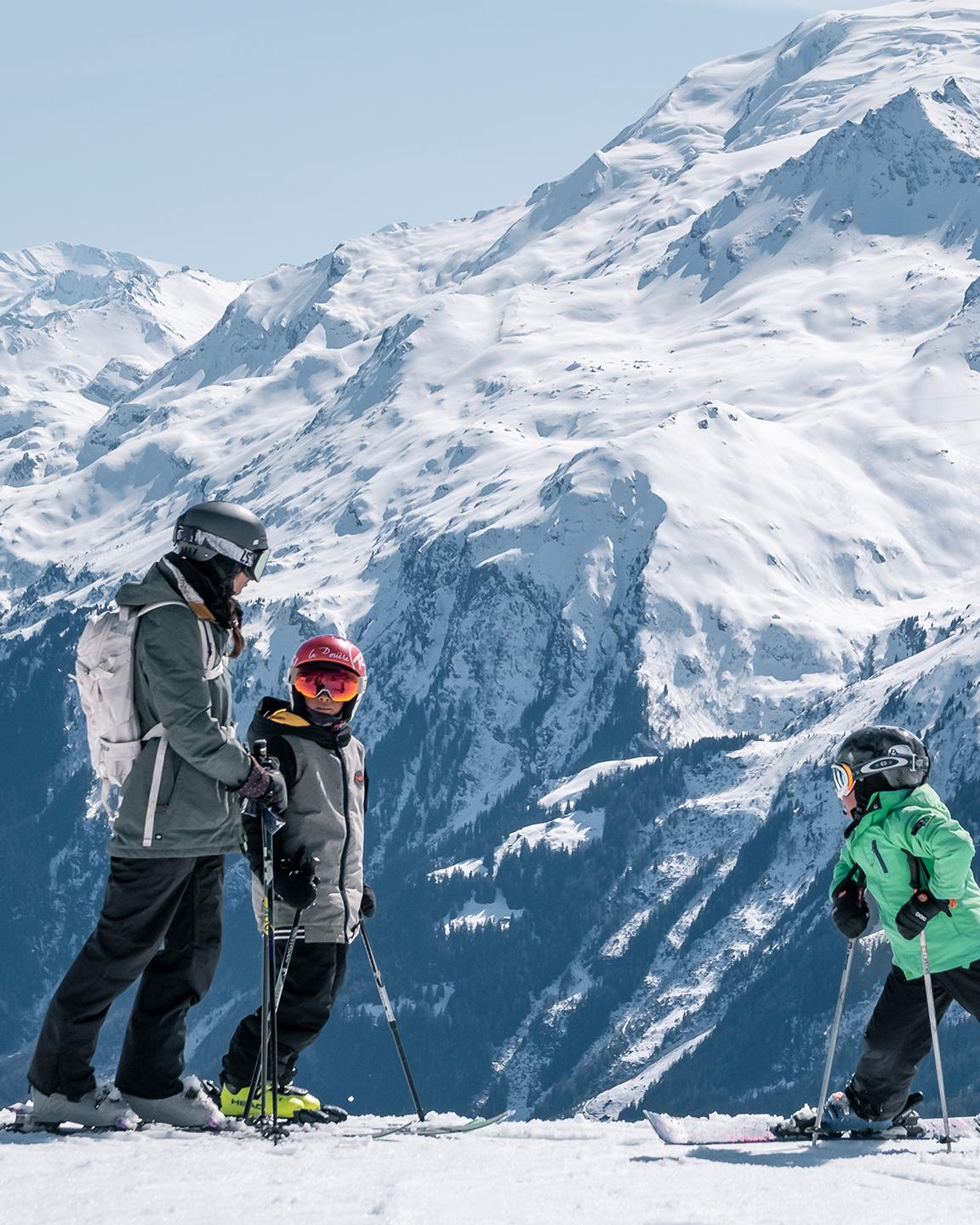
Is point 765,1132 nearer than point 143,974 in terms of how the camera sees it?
No

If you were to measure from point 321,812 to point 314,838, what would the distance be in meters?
0.21

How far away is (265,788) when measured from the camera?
1161 centimetres

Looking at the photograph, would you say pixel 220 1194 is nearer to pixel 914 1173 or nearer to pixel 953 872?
pixel 914 1173

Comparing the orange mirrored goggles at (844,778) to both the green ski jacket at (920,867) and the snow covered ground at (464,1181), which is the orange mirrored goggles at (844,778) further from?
the snow covered ground at (464,1181)

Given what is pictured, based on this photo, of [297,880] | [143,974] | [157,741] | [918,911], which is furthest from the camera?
[918,911]

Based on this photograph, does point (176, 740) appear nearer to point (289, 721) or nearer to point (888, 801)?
point (289, 721)

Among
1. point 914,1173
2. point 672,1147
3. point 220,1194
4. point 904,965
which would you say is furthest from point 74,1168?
point 904,965

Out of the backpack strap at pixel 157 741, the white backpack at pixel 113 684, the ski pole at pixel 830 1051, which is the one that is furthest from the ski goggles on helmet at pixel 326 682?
the ski pole at pixel 830 1051

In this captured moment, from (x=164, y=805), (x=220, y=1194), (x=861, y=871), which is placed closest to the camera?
(x=220, y=1194)

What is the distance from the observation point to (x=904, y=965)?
13055mm

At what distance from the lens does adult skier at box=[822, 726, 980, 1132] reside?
12523 mm

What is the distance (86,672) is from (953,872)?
666 centimetres

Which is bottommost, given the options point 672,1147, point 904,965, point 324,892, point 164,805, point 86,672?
point 672,1147

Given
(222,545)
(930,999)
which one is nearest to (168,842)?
(222,545)
